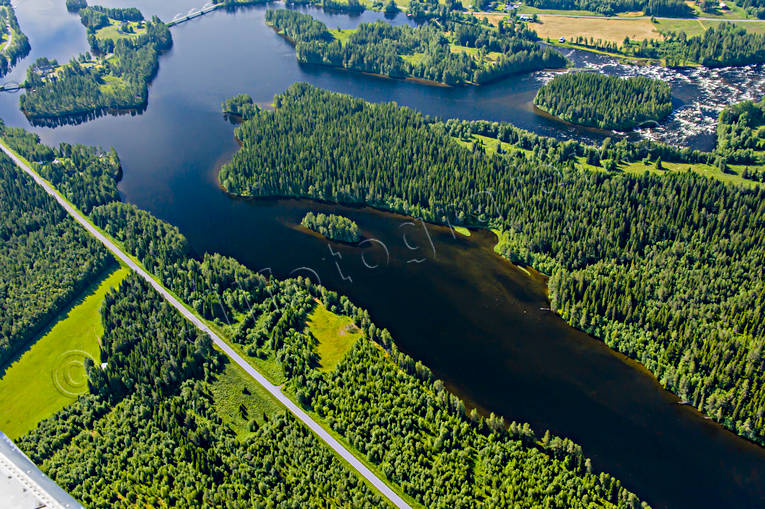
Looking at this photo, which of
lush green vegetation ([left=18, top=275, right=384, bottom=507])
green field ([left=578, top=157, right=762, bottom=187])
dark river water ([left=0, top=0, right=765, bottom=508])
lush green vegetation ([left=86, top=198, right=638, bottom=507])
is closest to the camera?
lush green vegetation ([left=86, top=198, right=638, bottom=507])

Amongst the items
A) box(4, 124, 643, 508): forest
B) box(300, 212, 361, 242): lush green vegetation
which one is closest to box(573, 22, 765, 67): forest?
box(300, 212, 361, 242): lush green vegetation

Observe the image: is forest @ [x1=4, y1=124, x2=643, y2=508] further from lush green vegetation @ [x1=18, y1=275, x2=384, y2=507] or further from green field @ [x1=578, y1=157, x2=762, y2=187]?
green field @ [x1=578, y1=157, x2=762, y2=187]

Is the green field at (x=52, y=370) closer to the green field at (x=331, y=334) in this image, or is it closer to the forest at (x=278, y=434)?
the forest at (x=278, y=434)

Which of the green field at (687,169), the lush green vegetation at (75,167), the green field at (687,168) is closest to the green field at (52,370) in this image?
the lush green vegetation at (75,167)

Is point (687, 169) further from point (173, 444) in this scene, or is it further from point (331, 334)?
point (173, 444)

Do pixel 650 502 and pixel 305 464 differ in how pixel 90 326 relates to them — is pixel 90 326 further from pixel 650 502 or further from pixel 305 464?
pixel 650 502

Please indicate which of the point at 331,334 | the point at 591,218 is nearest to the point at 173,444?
the point at 331,334
